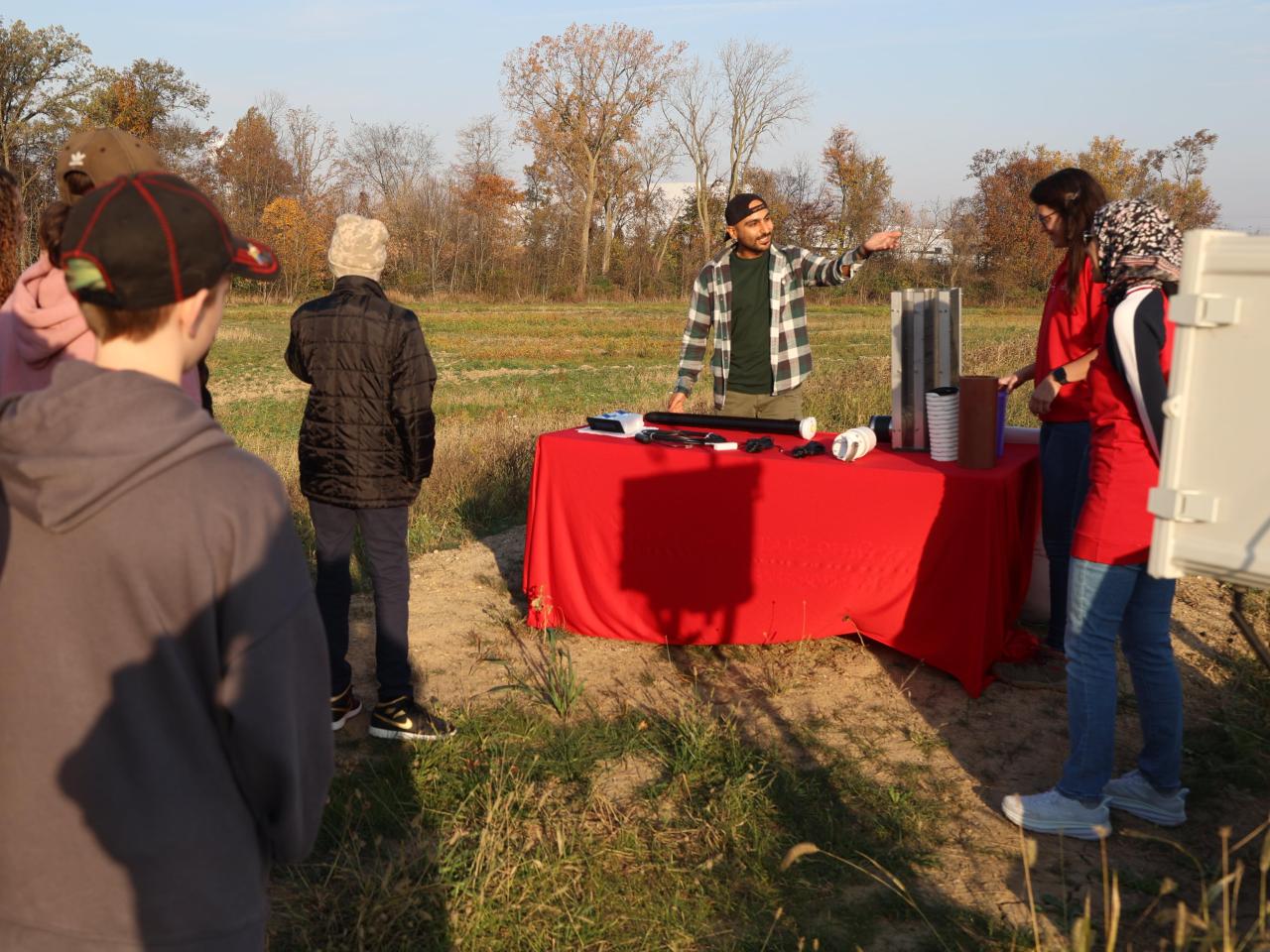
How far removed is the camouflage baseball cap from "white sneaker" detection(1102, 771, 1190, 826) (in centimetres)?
346

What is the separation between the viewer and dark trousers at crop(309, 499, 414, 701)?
13.1ft

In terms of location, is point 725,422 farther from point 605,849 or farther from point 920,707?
point 605,849

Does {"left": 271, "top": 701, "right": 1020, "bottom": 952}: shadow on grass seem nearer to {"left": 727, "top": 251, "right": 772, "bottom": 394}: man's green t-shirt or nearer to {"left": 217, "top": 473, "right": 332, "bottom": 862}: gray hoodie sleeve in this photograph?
{"left": 217, "top": 473, "right": 332, "bottom": 862}: gray hoodie sleeve

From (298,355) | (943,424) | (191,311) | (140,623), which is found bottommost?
(943,424)

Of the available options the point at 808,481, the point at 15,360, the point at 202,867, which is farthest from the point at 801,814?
the point at 15,360

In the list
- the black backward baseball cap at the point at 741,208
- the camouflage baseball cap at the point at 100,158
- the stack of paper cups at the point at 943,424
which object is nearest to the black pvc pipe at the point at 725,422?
the stack of paper cups at the point at 943,424

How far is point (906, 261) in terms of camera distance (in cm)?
5228

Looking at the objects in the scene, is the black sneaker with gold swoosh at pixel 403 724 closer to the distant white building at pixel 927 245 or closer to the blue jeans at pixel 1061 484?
the blue jeans at pixel 1061 484

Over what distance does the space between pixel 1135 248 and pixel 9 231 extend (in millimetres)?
3017

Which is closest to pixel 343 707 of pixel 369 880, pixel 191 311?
pixel 369 880

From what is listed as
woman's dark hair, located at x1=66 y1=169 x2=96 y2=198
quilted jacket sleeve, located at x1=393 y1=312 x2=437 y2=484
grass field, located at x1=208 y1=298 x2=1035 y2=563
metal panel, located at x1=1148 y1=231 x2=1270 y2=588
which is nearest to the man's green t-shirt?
quilted jacket sleeve, located at x1=393 y1=312 x2=437 y2=484

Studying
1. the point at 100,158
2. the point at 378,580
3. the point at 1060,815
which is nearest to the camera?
the point at 100,158

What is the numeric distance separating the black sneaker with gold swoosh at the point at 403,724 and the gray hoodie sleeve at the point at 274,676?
2.61 meters

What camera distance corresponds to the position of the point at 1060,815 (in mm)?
3412
